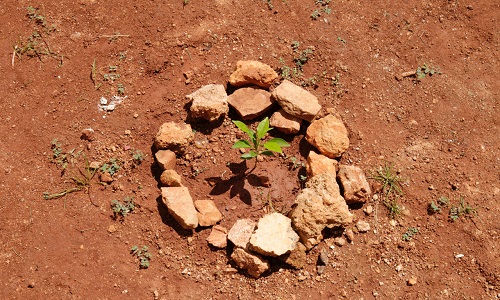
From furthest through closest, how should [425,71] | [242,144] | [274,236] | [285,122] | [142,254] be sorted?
[425,71] → [285,122] → [242,144] → [142,254] → [274,236]

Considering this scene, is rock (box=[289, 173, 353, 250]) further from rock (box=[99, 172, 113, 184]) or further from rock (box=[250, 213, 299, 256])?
rock (box=[99, 172, 113, 184])

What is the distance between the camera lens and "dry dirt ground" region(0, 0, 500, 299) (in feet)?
10.5

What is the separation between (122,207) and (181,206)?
0.48 meters

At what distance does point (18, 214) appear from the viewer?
329 cm

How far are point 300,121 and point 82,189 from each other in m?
1.82

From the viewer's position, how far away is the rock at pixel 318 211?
3137 mm

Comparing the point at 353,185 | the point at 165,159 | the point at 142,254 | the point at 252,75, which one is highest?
the point at 252,75

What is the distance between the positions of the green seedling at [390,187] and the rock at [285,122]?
2.41 feet

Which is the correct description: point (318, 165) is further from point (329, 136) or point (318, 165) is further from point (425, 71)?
point (425, 71)

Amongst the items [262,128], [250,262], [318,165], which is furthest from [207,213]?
[318,165]

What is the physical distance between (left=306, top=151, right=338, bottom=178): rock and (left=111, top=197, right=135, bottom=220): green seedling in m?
1.39

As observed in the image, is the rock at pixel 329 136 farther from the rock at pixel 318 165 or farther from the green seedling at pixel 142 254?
the green seedling at pixel 142 254

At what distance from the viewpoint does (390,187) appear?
3.46 metres

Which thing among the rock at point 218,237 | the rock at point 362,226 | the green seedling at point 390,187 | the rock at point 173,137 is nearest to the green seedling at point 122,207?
the rock at point 173,137
